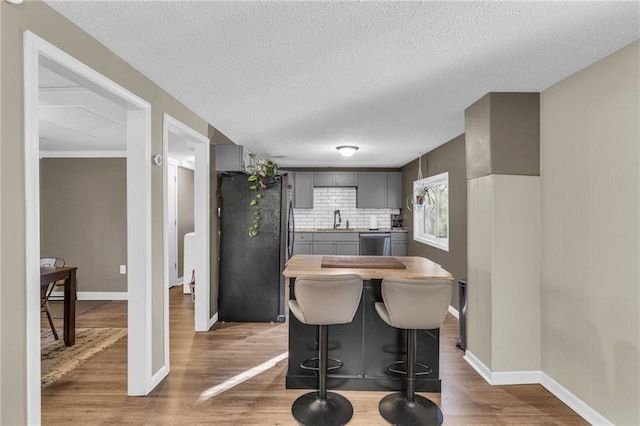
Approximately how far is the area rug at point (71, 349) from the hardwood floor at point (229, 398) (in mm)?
93

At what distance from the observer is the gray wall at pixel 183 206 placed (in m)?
5.94

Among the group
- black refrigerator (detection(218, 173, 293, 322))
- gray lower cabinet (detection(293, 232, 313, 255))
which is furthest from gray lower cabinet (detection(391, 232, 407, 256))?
black refrigerator (detection(218, 173, 293, 322))


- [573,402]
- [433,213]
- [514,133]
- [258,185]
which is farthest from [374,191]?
[573,402]

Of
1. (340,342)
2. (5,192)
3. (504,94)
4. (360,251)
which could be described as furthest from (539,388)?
(360,251)

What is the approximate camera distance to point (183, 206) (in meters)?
6.07

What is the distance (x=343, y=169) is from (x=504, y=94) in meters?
4.41

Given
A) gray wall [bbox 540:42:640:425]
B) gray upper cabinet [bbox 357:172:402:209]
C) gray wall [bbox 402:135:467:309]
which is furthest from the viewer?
gray upper cabinet [bbox 357:172:402:209]

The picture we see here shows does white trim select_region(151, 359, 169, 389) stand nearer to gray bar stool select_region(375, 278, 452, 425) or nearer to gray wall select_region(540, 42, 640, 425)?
gray bar stool select_region(375, 278, 452, 425)

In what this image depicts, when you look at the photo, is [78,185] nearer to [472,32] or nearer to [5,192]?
[5,192]

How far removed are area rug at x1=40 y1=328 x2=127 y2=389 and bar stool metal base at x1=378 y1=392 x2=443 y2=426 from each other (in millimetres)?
2512

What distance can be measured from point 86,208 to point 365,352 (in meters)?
4.64

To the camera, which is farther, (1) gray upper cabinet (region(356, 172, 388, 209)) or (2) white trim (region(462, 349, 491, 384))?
(1) gray upper cabinet (region(356, 172, 388, 209))

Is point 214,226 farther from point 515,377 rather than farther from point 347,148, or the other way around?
point 515,377

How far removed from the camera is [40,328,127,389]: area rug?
2.79 meters
